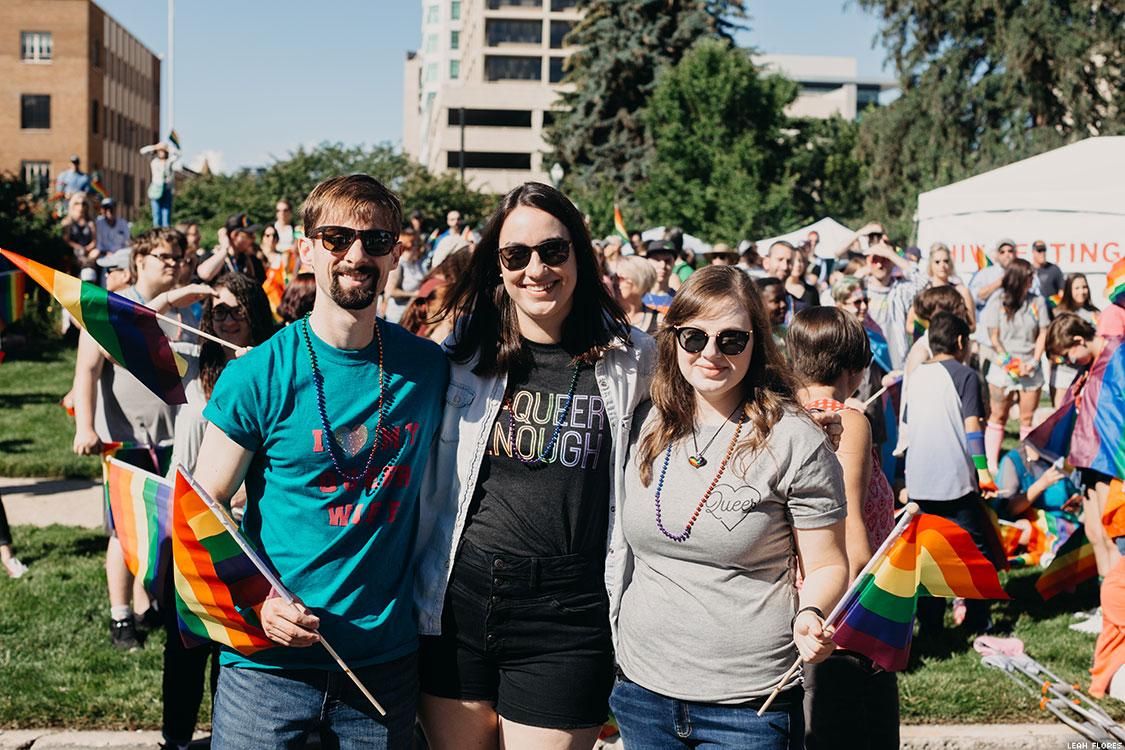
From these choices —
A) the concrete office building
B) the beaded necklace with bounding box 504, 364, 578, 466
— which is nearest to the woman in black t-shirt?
the beaded necklace with bounding box 504, 364, 578, 466

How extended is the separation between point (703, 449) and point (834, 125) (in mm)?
66845

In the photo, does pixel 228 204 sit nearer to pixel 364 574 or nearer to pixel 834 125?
pixel 834 125

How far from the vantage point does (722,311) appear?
121 inches

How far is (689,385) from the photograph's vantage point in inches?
125

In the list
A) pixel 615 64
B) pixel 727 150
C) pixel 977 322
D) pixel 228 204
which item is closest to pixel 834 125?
pixel 615 64

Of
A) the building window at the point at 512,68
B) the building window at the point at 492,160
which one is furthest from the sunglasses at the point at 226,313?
the building window at the point at 512,68

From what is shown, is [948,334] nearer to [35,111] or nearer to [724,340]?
[724,340]

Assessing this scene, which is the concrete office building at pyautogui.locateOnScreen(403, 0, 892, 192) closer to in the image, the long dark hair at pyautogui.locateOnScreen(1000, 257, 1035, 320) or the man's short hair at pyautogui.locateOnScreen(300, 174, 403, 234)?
the long dark hair at pyautogui.locateOnScreen(1000, 257, 1035, 320)

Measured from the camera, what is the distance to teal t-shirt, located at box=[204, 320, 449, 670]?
2994 mm

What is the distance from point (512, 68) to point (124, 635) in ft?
291

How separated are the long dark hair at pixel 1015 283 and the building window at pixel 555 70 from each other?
80.7 meters

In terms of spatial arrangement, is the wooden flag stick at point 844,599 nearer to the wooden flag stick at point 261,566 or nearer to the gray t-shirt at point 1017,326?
the wooden flag stick at point 261,566

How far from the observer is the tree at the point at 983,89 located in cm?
3350

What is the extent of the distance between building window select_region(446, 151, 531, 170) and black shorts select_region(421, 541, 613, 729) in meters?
84.1
